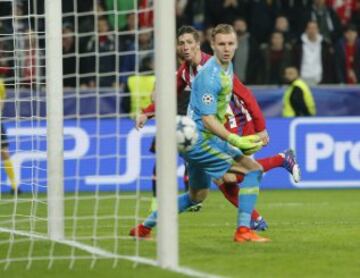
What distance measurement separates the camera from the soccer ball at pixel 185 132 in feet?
32.8

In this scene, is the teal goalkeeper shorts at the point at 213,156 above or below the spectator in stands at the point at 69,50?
below

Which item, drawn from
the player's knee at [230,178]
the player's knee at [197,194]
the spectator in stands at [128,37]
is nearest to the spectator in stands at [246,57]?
the spectator in stands at [128,37]

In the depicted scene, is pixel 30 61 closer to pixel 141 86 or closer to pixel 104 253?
pixel 104 253

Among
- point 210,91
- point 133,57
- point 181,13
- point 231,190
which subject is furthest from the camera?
point 181,13

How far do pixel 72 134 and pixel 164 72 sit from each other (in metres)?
10.2

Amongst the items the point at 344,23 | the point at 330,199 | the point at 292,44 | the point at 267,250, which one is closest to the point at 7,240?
the point at 267,250

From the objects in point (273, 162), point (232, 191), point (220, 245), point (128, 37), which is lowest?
point (220, 245)

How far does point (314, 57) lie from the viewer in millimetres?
21641

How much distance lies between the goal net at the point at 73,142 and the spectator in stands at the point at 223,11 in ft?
6.31

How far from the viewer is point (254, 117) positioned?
11781 millimetres

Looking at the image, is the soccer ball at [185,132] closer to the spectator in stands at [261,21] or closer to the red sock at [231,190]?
Answer: the red sock at [231,190]

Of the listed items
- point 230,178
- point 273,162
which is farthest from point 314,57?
point 230,178

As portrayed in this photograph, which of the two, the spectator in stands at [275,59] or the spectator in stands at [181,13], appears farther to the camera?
the spectator in stands at [181,13]

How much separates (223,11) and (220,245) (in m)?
11.9
